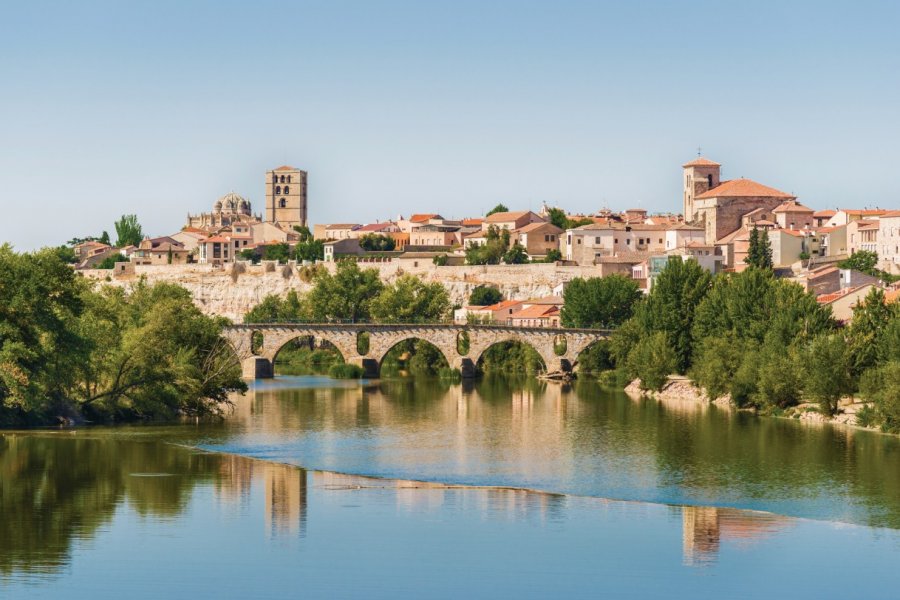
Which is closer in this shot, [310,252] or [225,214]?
[310,252]

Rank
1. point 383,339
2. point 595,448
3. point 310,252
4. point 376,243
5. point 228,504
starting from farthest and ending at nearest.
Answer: point 376,243, point 310,252, point 383,339, point 595,448, point 228,504

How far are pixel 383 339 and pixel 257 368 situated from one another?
5.23 meters

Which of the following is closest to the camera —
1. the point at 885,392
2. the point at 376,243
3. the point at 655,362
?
the point at 885,392

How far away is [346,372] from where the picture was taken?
57.6 meters

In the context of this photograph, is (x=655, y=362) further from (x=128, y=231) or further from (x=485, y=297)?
(x=128, y=231)

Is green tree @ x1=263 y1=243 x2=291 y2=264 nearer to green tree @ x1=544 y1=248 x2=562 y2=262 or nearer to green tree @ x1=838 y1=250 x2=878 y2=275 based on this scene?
green tree @ x1=544 y1=248 x2=562 y2=262

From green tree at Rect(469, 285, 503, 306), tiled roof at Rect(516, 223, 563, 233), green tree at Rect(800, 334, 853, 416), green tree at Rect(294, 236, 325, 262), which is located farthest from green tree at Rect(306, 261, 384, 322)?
green tree at Rect(800, 334, 853, 416)

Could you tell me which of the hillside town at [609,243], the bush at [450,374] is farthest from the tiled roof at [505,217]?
the bush at [450,374]

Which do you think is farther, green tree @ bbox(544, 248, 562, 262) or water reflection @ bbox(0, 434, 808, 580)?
green tree @ bbox(544, 248, 562, 262)

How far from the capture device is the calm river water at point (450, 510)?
62.3 ft

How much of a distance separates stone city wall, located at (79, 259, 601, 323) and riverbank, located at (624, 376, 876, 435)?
27.1m

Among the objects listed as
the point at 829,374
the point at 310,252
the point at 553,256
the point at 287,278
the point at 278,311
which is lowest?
the point at 829,374

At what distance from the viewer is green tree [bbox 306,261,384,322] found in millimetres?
72250

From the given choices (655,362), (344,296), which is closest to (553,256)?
(344,296)
